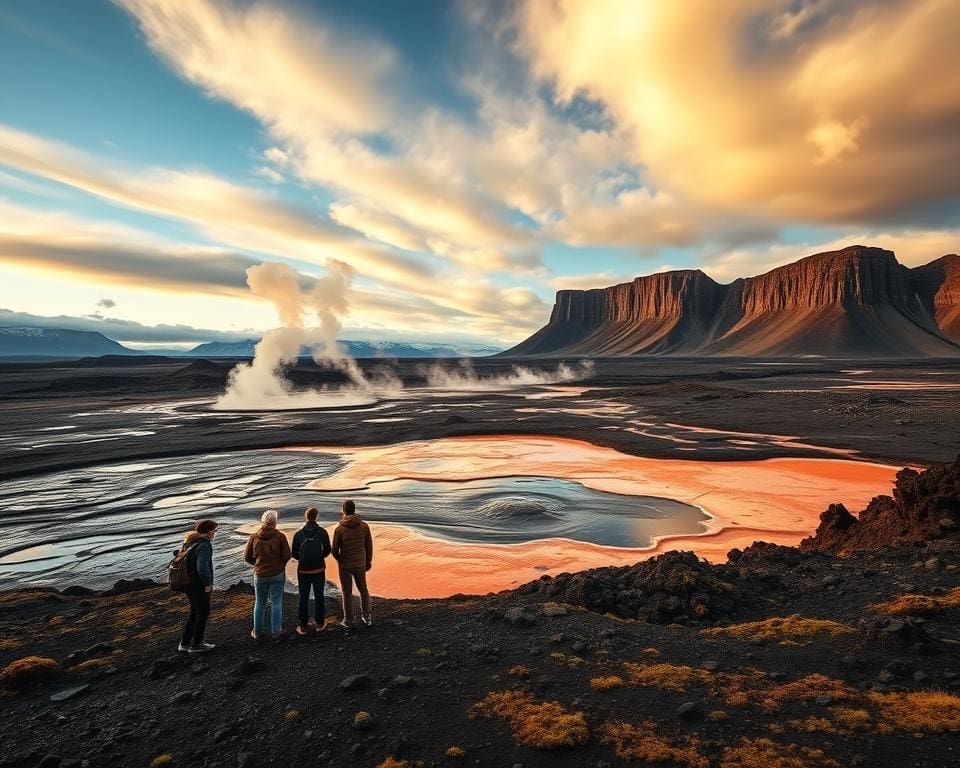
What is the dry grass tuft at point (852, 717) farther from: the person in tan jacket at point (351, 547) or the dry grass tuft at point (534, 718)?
the person in tan jacket at point (351, 547)

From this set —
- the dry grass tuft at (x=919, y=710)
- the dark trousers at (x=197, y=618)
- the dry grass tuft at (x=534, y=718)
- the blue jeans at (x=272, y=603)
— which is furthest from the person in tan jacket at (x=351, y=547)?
the dry grass tuft at (x=919, y=710)

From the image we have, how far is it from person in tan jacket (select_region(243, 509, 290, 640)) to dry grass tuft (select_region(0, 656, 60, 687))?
3273 mm

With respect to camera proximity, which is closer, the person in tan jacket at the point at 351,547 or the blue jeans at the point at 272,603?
the blue jeans at the point at 272,603

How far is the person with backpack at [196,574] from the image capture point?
866 cm

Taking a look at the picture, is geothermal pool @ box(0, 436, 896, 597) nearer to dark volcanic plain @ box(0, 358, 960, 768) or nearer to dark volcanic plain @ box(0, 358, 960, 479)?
dark volcanic plain @ box(0, 358, 960, 768)

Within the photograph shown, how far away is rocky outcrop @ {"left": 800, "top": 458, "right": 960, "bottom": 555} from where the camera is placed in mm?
14133

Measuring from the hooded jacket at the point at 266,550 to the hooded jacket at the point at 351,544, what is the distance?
3.12ft

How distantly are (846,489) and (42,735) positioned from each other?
29.9 meters

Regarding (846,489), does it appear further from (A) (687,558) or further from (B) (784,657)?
(B) (784,657)

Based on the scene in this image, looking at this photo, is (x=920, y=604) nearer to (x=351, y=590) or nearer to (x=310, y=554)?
(x=351, y=590)

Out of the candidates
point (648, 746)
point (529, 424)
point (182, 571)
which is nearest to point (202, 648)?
point (182, 571)

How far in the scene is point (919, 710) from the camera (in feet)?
21.2

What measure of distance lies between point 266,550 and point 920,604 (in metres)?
11.7

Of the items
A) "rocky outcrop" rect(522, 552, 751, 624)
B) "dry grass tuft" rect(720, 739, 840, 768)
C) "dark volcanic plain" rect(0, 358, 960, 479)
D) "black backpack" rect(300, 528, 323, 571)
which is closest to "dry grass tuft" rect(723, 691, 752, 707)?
"dry grass tuft" rect(720, 739, 840, 768)
